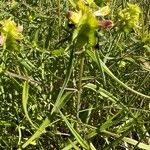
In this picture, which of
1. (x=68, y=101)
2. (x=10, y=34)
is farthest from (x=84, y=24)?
(x=68, y=101)

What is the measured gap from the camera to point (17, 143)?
3.78 feet

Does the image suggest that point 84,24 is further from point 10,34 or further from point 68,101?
point 68,101

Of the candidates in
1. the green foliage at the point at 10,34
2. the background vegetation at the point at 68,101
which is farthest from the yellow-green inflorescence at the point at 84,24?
the background vegetation at the point at 68,101

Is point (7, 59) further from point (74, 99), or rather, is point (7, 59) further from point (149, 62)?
point (149, 62)

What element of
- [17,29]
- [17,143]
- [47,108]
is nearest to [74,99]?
[47,108]

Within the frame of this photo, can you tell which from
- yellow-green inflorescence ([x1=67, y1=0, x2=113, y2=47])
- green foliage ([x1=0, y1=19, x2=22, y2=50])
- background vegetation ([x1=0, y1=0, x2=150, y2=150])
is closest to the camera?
yellow-green inflorescence ([x1=67, y1=0, x2=113, y2=47])

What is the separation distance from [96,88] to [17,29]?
24cm

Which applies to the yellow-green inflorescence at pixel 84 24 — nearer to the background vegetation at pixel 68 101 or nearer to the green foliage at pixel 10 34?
the green foliage at pixel 10 34

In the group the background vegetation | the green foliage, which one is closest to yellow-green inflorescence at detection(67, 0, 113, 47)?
the green foliage

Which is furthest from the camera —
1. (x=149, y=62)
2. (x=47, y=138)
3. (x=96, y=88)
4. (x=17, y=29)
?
(x=47, y=138)

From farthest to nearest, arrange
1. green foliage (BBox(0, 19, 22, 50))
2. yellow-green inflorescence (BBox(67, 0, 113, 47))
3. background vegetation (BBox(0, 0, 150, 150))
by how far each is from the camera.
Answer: background vegetation (BBox(0, 0, 150, 150)) → green foliage (BBox(0, 19, 22, 50)) → yellow-green inflorescence (BBox(67, 0, 113, 47))

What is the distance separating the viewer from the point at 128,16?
87 centimetres

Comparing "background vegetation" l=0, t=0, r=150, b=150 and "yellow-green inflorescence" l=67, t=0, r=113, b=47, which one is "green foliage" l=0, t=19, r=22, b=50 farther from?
"background vegetation" l=0, t=0, r=150, b=150

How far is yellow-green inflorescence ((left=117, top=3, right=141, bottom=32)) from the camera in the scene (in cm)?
86
